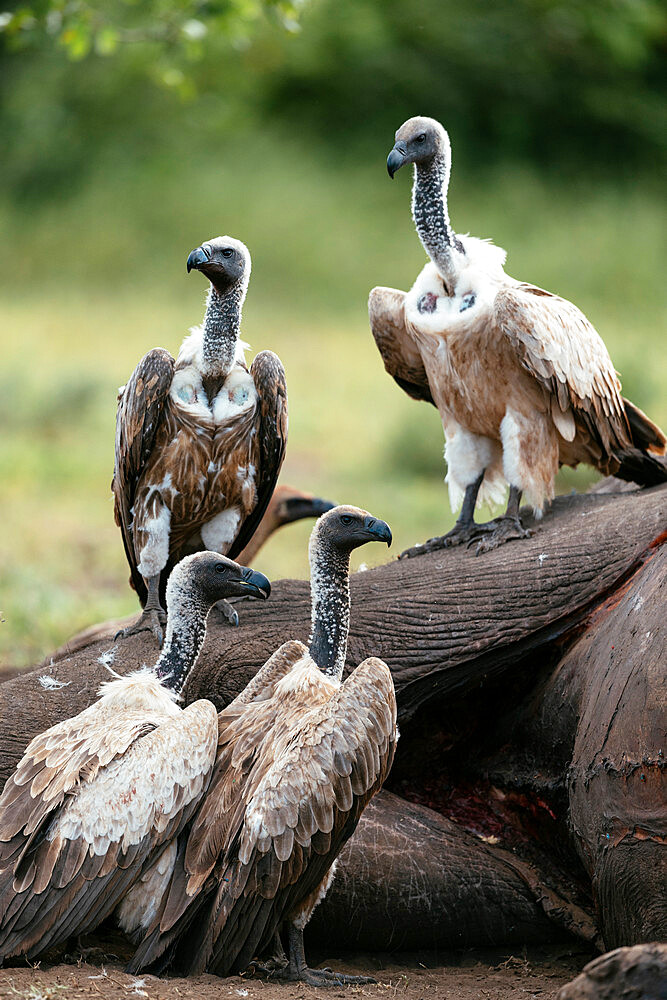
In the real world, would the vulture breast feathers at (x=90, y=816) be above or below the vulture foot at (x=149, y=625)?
below

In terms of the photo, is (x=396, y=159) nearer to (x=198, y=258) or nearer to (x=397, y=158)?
(x=397, y=158)

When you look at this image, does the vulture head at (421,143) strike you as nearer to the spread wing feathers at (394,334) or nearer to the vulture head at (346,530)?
the spread wing feathers at (394,334)

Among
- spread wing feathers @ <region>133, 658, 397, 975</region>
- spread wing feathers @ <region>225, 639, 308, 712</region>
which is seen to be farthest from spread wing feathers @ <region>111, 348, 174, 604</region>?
spread wing feathers @ <region>133, 658, 397, 975</region>

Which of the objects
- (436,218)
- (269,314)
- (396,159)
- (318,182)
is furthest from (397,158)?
(318,182)

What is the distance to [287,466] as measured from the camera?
44.2 ft

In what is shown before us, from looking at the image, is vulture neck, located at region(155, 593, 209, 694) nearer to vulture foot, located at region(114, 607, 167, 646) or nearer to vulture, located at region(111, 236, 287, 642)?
vulture foot, located at region(114, 607, 167, 646)

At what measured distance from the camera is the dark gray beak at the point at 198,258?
5129mm

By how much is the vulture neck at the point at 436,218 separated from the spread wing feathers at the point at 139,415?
3.93 feet

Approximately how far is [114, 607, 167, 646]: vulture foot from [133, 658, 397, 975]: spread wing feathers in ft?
3.97

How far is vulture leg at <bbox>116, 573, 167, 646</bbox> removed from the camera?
16.8 feet

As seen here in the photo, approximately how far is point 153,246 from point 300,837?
2237cm

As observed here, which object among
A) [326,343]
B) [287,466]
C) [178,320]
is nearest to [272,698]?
[287,466]

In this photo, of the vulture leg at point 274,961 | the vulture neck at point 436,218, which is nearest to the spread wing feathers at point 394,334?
the vulture neck at point 436,218

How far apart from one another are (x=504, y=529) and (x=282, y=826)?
1.86m
